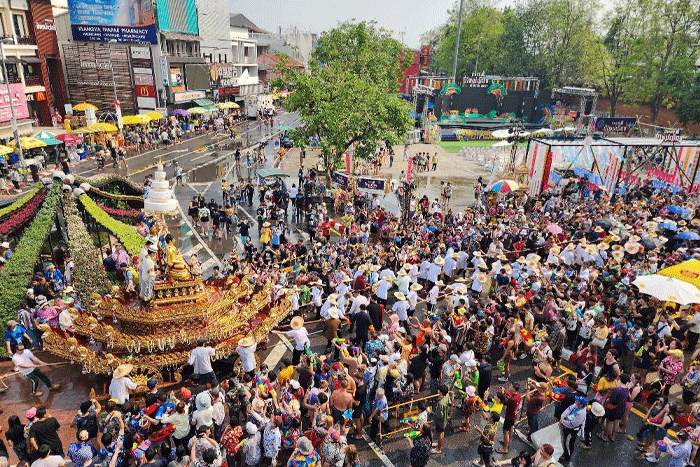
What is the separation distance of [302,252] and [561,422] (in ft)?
33.2

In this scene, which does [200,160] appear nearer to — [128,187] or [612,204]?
[128,187]

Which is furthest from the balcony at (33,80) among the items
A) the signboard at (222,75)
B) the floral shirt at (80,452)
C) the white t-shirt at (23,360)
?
the floral shirt at (80,452)

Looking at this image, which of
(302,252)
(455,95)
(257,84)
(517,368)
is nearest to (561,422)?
(517,368)

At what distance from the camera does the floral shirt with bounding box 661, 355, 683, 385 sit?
30.8 feet

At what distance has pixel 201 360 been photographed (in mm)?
9438

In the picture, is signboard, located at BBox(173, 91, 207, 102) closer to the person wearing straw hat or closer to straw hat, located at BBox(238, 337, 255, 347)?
straw hat, located at BBox(238, 337, 255, 347)

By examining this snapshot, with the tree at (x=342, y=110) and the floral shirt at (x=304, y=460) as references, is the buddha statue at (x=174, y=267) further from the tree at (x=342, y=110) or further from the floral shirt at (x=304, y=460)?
the tree at (x=342, y=110)

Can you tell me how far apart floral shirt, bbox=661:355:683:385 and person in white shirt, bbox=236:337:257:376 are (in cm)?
835

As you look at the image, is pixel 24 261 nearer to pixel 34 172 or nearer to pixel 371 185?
pixel 371 185

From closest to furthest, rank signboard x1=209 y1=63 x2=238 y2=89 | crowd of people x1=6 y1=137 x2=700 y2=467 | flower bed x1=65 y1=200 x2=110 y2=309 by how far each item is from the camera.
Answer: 1. crowd of people x1=6 y1=137 x2=700 y2=467
2. flower bed x1=65 y1=200 x2=110 y2=309
3. signboard x1=209 y1=63 x2=238 y2=89

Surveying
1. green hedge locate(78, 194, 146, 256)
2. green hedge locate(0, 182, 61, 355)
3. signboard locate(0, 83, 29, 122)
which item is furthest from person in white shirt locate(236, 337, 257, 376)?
signboard locate(0, 83, 29, 122)

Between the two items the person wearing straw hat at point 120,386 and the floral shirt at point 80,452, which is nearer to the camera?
the floral shirt at point 80,452

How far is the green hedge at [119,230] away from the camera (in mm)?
13766

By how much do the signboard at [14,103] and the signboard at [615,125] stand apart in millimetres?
46066
